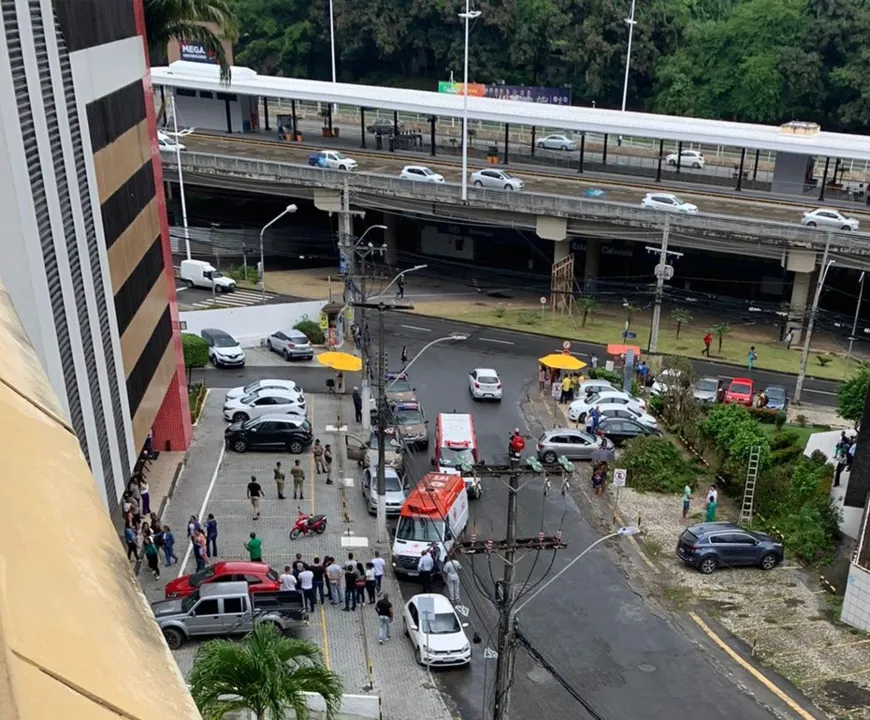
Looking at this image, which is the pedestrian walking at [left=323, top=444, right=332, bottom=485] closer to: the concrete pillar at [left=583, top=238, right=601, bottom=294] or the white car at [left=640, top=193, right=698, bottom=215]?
the concrete pillar at [left=583, top=238, right=601, bottom=294]

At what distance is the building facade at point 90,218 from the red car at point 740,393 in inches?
911

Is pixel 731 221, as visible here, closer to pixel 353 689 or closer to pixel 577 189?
pixel 577 189

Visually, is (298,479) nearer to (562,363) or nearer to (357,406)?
(357,406)

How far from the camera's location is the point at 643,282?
59.4 metres

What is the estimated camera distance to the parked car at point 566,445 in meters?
33.7

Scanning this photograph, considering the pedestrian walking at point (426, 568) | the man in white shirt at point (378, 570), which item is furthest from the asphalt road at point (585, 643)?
the man in white shirt at point (378, 570)

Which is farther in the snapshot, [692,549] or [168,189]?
[168,189]

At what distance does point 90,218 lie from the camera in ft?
70.1

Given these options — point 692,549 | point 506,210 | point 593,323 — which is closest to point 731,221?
point 593,323

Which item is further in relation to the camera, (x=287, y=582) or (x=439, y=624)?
(x=287, y=582)

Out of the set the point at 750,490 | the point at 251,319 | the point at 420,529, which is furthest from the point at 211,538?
the point at 251,319

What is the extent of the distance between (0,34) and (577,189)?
1850 inches

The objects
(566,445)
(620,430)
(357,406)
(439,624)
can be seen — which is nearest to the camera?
(439,624)

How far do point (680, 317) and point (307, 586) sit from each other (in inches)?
1335
